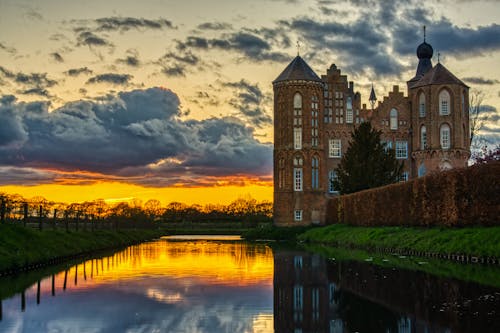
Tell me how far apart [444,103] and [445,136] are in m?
3.32

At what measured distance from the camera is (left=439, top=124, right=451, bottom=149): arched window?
2628 inches

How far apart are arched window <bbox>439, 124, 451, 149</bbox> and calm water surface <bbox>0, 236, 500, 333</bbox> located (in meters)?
47.4

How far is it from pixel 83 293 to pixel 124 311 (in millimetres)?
3595

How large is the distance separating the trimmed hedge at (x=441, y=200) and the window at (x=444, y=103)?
84.0 ft

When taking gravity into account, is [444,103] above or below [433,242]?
above

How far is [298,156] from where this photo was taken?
67.8 metres

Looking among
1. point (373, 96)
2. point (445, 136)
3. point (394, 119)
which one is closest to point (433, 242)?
point (445, 136)

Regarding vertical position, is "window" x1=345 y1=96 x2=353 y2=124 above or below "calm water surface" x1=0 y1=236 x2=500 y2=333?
above

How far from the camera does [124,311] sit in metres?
13.1

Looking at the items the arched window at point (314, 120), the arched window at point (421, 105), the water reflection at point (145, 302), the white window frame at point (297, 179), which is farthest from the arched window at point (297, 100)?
the water reflection at point (145, 302)

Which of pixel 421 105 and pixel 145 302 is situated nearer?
pixel 145 302

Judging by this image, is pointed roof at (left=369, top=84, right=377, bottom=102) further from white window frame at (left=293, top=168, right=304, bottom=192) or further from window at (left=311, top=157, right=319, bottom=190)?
white window frame at (left=293, top=168, right=304, bottom=192)

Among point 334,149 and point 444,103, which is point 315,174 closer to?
point 334,149

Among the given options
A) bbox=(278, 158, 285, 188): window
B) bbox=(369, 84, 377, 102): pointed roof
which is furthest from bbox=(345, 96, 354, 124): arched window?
bbox=(278, 158, 285, 188): window
